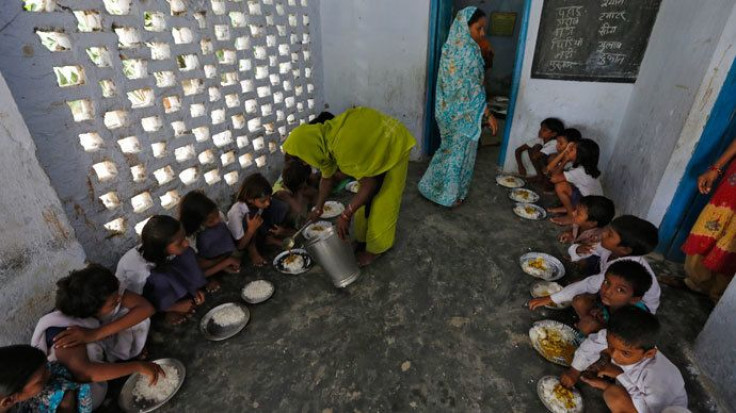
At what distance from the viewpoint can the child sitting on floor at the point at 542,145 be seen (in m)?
3.66

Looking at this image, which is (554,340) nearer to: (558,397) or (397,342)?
(558,397)

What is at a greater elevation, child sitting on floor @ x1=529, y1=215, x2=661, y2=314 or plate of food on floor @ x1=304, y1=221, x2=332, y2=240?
child sitting on floor @ x1=529, y1=215, x2=661, y2=314

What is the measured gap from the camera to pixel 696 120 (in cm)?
235

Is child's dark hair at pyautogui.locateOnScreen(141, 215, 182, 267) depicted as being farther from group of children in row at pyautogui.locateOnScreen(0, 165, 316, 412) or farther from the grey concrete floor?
the grey concrete floor

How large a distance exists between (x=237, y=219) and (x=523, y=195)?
284cm

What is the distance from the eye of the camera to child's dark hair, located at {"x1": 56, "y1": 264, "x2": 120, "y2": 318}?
1595 mm

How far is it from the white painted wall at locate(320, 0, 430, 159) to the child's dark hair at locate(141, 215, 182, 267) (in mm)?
3096

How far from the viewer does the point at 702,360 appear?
1.85 metres

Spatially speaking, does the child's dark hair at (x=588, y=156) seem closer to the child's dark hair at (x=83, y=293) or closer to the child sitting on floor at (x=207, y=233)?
the child sitting on floor at (x=207, y=233)

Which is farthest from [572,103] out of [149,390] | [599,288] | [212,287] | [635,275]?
[149,390]

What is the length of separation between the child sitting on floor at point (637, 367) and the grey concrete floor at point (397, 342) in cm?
15

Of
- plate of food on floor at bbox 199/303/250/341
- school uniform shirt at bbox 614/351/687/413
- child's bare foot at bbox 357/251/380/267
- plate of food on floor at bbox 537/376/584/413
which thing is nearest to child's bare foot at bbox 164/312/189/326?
plate of food on floor at bbox 199/303/250/341

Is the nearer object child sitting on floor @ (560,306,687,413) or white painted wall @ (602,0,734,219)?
child sitting on floor @ (560,306,687,413)

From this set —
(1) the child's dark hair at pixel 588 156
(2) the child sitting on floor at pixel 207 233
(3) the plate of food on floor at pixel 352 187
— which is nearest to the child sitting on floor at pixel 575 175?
(1) the child's dark hair at pixel 588 156
